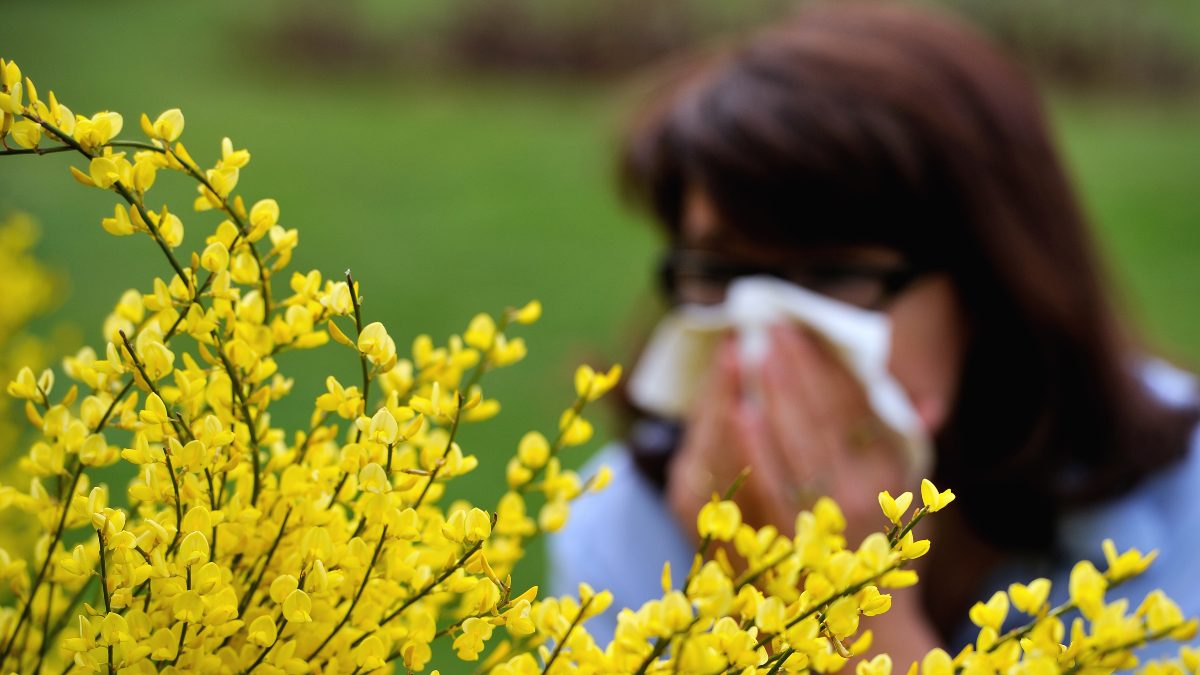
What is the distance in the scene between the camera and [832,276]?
3.44 feet

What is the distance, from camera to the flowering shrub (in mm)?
329

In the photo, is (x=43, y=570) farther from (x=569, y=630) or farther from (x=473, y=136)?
(x=473, y=136)

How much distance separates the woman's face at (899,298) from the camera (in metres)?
1.05

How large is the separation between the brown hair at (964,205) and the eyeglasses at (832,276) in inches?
1.0

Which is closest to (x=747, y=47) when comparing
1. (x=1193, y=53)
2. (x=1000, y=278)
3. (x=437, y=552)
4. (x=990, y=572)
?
(x=1000, y=278)

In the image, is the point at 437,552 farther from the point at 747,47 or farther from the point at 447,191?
the point at 447,191

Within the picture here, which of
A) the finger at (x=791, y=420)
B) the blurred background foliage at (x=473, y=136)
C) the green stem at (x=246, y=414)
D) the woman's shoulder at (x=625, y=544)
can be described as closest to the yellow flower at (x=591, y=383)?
the green stem at (x=246, y=414)

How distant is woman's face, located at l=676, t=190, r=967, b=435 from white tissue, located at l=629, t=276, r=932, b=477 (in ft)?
0.05

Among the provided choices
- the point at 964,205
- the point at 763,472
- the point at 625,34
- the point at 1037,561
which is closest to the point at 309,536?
the point at 763,472

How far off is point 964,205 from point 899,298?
12cm

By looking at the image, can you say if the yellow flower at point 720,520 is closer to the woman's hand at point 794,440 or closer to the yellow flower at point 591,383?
the yellow flower at point 591,383

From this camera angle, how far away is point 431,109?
473 centimetres

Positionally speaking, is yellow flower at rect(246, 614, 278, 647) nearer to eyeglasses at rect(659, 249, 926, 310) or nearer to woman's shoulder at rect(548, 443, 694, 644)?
eyeglasses at rect(659, 249, 926, 310)

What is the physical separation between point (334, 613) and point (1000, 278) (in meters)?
0.88
